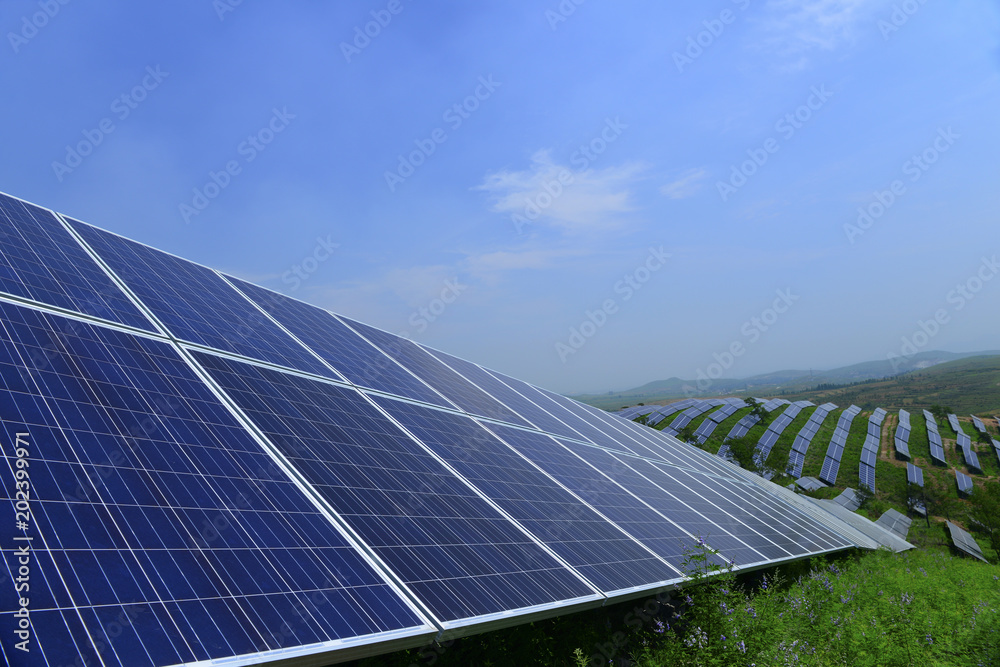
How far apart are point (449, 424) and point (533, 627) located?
5802mm

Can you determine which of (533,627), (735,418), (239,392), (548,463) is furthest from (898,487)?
(239,392)

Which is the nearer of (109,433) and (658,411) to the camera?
(109,433)

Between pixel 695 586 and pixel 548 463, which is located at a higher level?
pixel 695 586

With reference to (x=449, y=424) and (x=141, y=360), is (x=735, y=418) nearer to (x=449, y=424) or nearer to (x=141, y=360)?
(x=449, y=424)

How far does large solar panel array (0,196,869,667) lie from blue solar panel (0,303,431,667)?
25 millimetres

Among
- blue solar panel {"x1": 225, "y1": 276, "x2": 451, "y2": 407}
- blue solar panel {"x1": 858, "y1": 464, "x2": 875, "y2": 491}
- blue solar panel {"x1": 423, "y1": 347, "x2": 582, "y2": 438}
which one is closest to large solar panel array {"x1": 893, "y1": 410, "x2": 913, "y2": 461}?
blue solar panel {"x1": 858, "y1": 464, "x2": 875, "y2": 491}

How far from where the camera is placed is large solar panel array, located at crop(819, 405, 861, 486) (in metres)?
72.2

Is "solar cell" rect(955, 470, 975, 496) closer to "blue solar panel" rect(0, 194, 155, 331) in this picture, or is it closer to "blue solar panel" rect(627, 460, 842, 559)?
"blue solar panel" rect(627, 460, 842, 559)

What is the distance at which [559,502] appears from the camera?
Result: 534 inches

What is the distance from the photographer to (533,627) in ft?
36.2

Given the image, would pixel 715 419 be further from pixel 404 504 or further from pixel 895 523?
pixel 404 504

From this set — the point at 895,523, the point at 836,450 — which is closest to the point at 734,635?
the point at 895,523

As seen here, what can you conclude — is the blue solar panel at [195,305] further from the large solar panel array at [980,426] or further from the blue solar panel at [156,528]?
the large solar panel array at [980,426]

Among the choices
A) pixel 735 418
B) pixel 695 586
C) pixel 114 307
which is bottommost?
pixel 114 307
